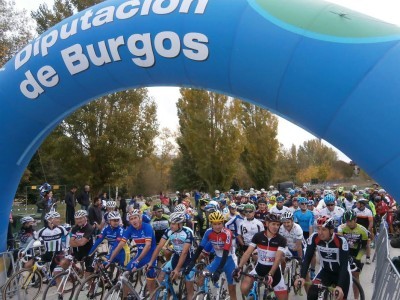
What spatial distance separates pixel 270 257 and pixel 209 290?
3.48 feet

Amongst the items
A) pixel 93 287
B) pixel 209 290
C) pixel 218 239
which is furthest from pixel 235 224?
pixel 93 287

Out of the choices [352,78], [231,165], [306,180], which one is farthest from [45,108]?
[306,180]

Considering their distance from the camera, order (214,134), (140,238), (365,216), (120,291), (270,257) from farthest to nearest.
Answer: (214,134) < (365,216) < (140,238) < (270,257) < (120,291)

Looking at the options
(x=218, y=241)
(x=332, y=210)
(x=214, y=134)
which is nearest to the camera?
(x=218, y=241)

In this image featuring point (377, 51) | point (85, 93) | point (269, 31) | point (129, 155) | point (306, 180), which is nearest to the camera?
point (377, 51)

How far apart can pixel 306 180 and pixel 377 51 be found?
7156 centimetres

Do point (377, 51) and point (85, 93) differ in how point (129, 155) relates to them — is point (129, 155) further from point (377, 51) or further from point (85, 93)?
point (377, 51)

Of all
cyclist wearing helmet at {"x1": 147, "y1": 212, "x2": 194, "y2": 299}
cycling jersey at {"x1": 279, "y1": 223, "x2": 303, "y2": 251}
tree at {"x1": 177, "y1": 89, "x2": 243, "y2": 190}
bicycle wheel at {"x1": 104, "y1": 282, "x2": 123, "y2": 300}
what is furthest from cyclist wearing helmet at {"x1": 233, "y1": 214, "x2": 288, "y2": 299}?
tree at {"x1": 177, "y1": 89, "x2": 243, "y2": 190}

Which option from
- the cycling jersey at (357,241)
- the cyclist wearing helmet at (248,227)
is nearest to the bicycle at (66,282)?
the cyclist wearing helmet at (248,227)

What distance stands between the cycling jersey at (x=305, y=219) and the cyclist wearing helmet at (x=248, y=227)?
217cm

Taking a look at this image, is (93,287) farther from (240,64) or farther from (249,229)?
(240,64)

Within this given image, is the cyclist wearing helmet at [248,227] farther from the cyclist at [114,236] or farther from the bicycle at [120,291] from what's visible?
the bicycle at [120,291]

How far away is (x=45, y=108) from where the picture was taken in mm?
8953

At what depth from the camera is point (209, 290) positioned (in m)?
6.93
